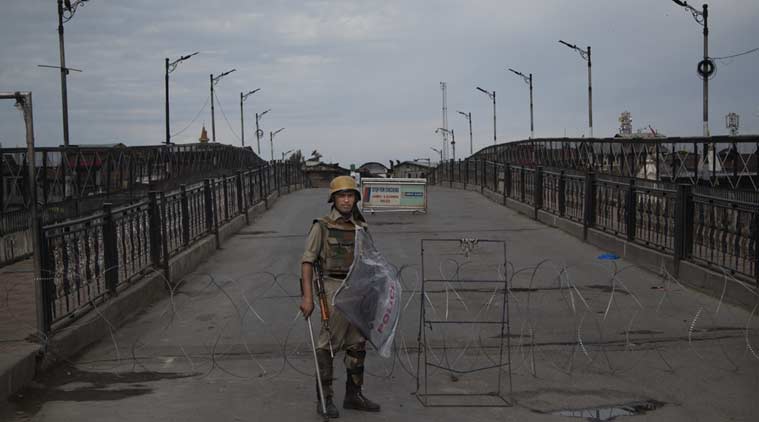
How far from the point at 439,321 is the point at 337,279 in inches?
73.5

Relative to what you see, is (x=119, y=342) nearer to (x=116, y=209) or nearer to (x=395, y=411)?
(x=116, y=209)

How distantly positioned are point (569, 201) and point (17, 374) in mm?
13886

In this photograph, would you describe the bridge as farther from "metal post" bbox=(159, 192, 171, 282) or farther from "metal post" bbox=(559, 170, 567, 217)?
"metal post" bbox=(559, 170, 567, 217)

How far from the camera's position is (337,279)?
633cm

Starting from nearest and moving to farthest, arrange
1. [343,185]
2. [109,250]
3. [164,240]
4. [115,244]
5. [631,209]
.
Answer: [343,185]
[109,250]
[115,244]
[164,240]
[631,209]

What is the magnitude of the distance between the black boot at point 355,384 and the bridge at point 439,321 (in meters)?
0.15

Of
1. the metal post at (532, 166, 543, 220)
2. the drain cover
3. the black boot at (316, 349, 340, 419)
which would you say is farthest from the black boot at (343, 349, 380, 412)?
the metal post at (532, 166, 543, 220)

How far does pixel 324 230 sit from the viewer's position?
20.8ft

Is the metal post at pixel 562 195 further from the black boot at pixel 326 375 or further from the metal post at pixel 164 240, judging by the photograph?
the black boot at pixel 326 375

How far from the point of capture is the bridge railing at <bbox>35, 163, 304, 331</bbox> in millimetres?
8125

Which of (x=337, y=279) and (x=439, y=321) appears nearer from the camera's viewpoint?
(x=337, y=279)

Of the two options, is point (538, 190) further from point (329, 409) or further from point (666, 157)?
point (329, 409)

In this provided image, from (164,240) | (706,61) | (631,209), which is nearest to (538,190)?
(631,209)

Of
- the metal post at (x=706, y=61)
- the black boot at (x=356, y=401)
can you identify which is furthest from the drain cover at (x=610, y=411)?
the metal post at (x=706, y=61)
